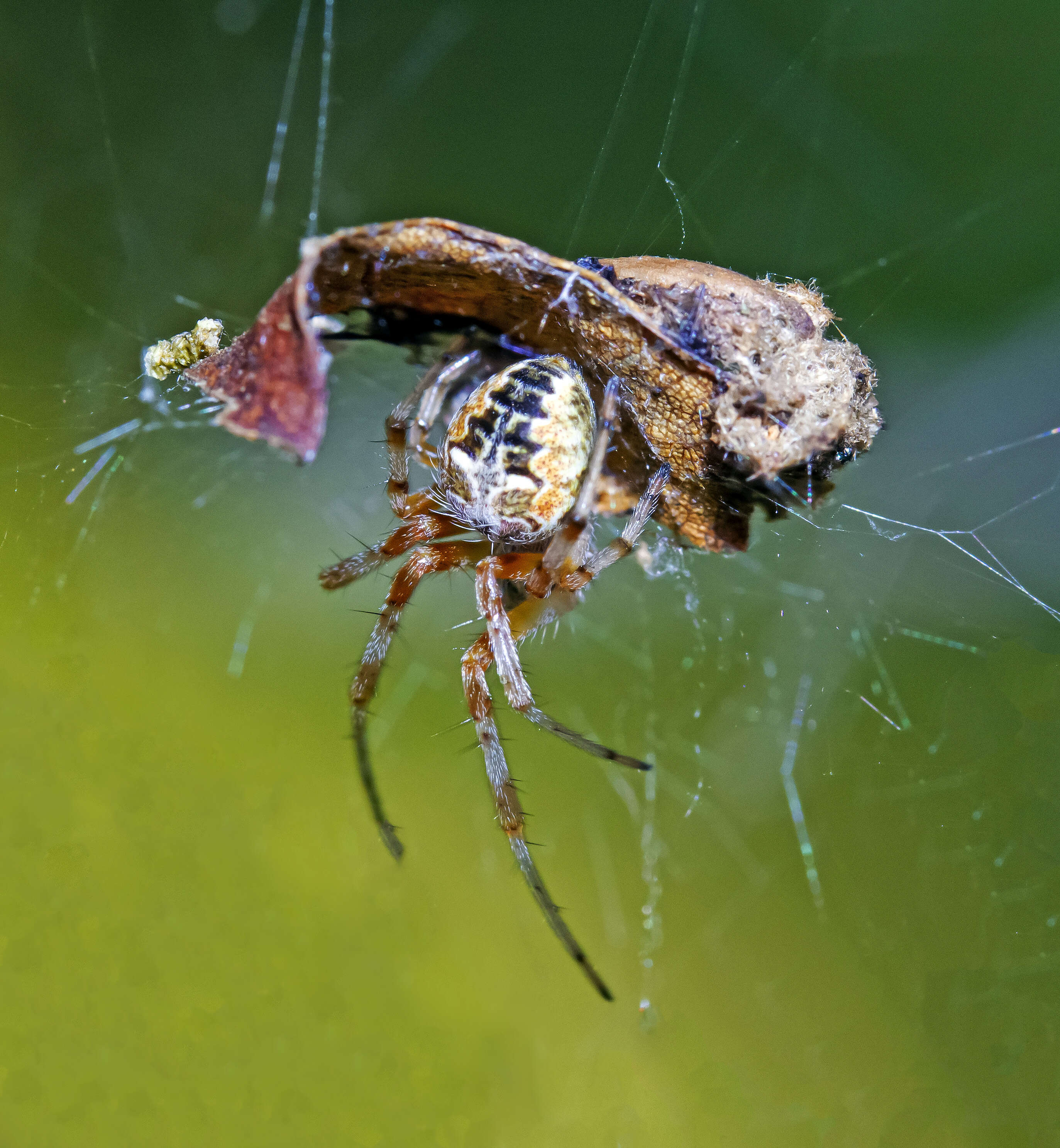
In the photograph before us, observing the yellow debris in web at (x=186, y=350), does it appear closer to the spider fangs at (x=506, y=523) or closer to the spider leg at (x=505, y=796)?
the spider fangs at (x=506, y=523)

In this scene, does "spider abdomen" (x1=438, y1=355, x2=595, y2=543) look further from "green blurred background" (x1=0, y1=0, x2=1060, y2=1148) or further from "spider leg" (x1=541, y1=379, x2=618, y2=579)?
"green blurred background" (x1=0, y1=0, x2=1060, y2=1148)

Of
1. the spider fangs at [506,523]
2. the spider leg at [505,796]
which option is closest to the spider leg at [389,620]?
the spider fangs at [506,523]

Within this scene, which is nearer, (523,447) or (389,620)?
(523,447)

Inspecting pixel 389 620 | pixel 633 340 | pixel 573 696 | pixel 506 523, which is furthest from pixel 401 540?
pixel 573 696

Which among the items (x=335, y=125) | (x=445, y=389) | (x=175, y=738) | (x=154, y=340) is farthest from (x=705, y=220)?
(x=175, y=738)

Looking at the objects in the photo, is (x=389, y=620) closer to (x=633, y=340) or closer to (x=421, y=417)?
(x=421, y=417)

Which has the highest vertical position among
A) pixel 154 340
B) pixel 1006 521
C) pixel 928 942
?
pixel 1006 521

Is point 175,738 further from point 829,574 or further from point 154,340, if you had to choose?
point 829,574
